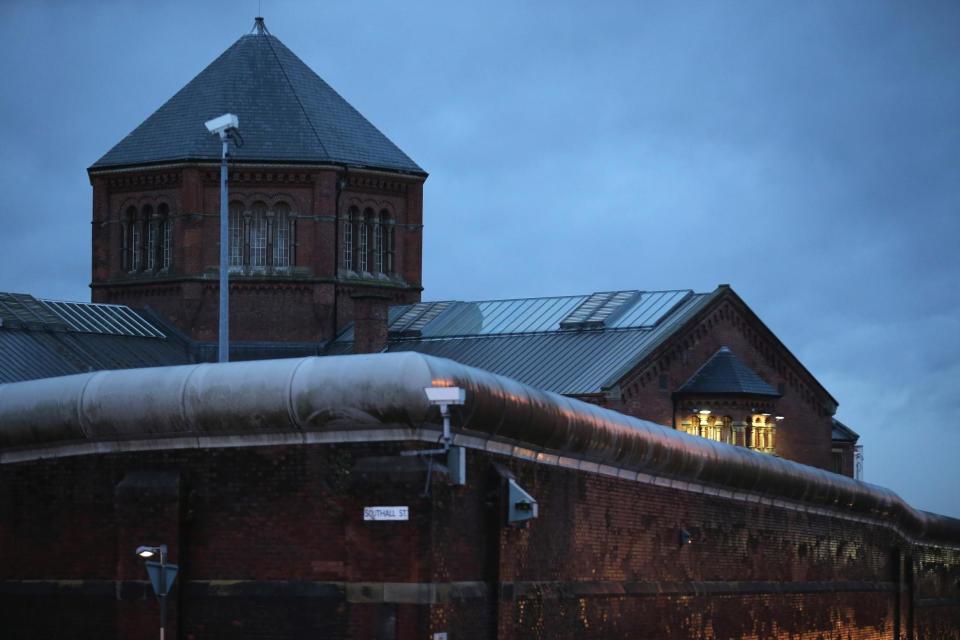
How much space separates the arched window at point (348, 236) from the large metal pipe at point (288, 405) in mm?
34366

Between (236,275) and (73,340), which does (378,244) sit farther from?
(73,340)

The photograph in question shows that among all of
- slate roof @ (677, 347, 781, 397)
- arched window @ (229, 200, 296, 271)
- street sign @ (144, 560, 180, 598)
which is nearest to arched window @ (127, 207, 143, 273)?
arched window @ (229, 200, 296, 271)

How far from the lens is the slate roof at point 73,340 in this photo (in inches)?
2194

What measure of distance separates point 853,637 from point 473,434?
89.9 ft

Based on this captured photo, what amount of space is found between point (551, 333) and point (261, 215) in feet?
34.4

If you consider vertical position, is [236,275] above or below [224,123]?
above

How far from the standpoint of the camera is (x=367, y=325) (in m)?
63.9

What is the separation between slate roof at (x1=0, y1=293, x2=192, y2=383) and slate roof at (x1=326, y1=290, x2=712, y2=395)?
611 centimetres

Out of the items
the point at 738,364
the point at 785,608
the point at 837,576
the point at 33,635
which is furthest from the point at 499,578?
the point at 738,364

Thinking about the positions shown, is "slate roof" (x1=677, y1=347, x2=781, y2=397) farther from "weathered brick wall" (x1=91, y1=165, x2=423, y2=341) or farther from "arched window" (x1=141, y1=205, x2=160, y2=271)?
"arched window" (x1=141, y1=205, x2=160, y2=271)

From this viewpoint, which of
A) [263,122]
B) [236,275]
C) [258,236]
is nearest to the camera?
[236,275]

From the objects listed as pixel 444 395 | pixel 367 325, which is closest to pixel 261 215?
pixel 367 325

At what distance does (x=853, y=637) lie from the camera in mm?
52938

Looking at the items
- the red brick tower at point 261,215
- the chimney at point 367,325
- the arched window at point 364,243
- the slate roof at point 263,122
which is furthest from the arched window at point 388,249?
the chimney at point 367,325
